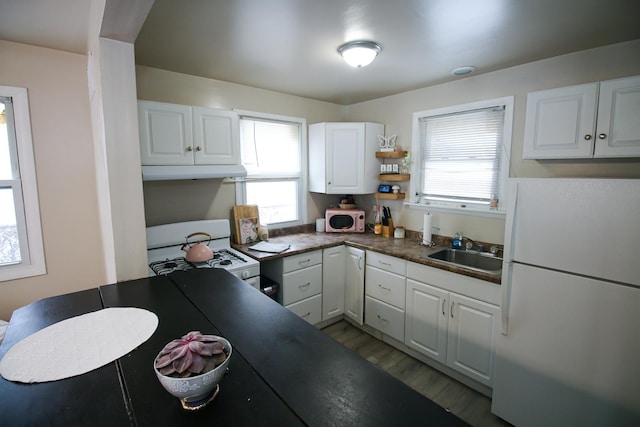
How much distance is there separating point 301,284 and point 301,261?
0.22m

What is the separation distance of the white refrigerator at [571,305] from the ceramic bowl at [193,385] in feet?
5.69

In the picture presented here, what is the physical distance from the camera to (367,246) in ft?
9.46

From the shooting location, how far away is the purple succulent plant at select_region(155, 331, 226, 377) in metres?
0.78

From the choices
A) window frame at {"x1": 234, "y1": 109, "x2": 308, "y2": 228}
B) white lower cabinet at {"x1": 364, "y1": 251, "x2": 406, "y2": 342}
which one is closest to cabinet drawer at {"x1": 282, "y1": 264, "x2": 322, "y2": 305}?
white lower cabinet at {"x1": 364, "y1": 251, "x2": 406, "y2": 342}

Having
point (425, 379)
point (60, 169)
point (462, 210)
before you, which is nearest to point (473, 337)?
point (425, 379)

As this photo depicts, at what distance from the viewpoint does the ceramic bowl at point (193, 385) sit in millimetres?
759

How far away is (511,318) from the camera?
185 cm

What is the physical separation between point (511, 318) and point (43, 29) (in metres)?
3.29

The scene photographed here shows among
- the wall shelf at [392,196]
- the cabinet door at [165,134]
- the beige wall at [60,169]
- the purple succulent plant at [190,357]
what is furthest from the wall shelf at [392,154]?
the purple succulent plant at [190,357]

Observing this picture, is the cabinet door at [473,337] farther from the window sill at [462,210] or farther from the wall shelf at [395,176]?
the wall shelf at [395,176]

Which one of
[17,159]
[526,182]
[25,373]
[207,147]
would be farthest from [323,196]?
[25,373]

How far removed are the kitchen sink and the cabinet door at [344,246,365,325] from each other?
0.67 meters

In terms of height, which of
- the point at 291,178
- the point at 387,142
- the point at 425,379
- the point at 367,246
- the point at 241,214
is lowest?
the point at 425,379

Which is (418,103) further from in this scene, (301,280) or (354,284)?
(301,280)
